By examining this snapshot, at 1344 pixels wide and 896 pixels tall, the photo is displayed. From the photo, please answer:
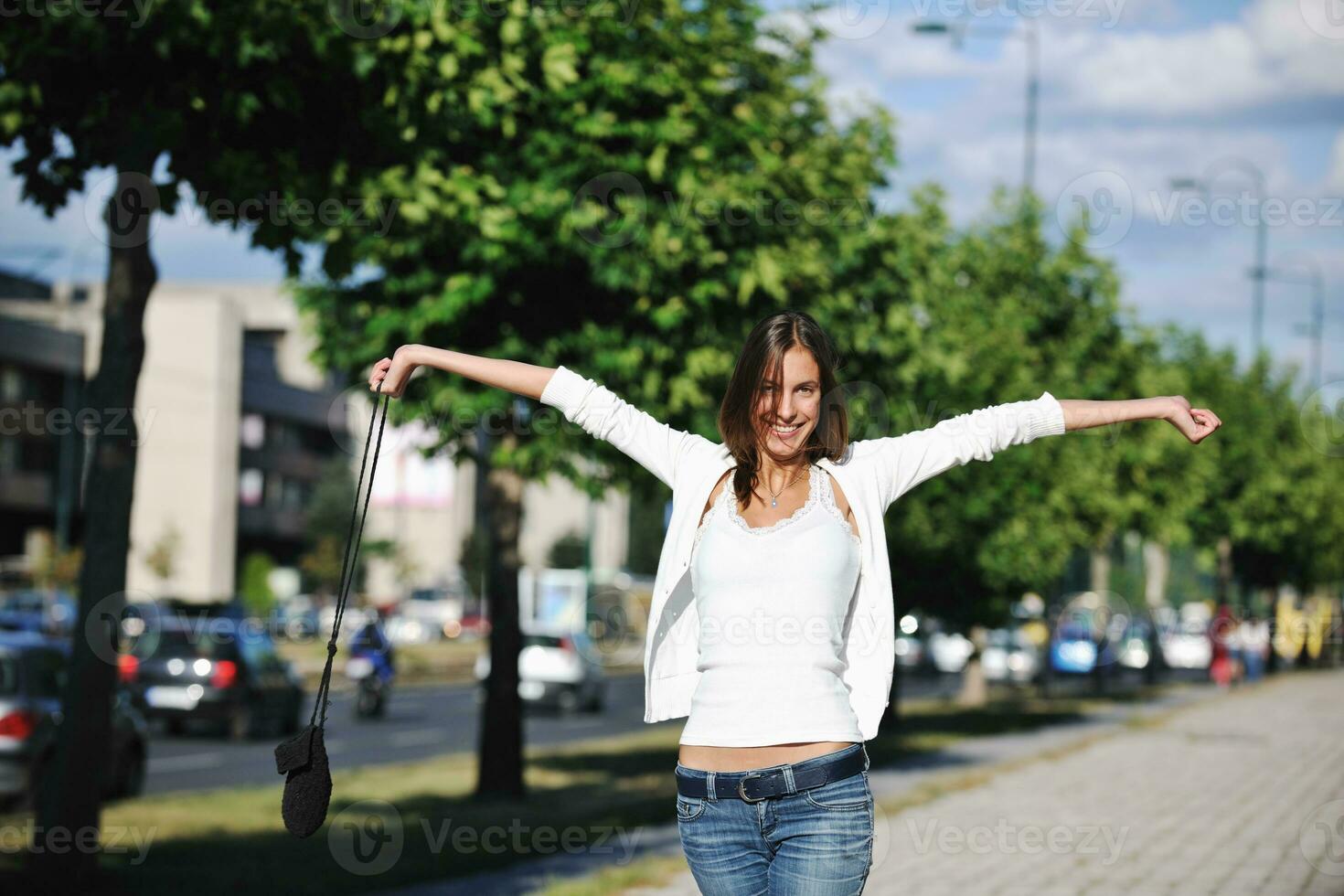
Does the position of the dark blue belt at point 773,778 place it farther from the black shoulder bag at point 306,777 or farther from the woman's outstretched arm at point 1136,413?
the woman's outstretched arm at point 1136,413

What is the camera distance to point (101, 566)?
9.16m

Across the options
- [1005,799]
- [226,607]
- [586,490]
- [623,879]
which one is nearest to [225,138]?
[623,879]

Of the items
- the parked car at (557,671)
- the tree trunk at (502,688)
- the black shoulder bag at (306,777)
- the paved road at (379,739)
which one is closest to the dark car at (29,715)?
the paved road at (379,739)

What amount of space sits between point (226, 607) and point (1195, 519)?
2898 centimetres

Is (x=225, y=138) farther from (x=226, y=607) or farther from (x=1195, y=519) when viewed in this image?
(x=226, y=607)

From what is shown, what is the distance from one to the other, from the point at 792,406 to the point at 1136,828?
981 cm

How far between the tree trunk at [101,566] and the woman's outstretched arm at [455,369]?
5661 mm

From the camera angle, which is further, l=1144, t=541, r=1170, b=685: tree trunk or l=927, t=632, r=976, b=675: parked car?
l=927, t=632, r=976, b=675: parked car

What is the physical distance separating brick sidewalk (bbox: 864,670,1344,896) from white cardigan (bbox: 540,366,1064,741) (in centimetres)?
579

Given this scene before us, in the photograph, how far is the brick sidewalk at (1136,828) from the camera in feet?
32.3

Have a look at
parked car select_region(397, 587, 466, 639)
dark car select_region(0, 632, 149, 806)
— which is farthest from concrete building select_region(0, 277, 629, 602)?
dark car select_region(0, 632, 149, 806)

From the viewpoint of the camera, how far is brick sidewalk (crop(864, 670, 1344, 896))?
9.84 metres

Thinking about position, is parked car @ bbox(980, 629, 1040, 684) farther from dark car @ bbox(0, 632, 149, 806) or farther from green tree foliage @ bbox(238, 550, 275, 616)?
dark car @ bbox(0, 632, 149, 806)

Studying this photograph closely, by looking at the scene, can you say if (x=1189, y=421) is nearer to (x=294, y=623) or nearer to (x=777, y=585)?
(x=777, y=585)
